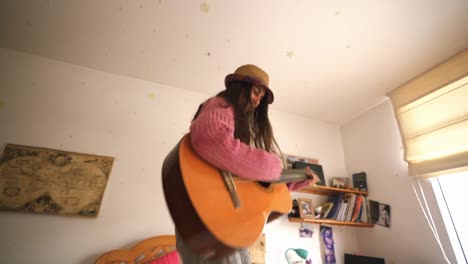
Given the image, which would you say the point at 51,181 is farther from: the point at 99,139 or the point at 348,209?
the point at 348,209

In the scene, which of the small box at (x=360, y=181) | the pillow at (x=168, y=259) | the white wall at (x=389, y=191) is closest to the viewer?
the pillow at (x=168, y=259)

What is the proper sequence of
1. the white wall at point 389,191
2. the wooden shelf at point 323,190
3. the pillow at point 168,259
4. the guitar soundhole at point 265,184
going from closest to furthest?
1. the guitar soundhole at point 265,184
2. the pillow at point 168,259
3. the white wall at point 389,191
4. the wooden shelf at point 323,190

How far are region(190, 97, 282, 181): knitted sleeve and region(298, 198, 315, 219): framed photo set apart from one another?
1.27 metres

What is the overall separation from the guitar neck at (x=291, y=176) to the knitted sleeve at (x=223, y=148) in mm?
195

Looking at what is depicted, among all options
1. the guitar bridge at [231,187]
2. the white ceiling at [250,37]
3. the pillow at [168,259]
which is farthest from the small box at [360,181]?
the guitar bridge at [231,187]

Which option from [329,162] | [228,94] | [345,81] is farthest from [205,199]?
[329,162]

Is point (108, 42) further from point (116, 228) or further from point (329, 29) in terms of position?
point (329, 29)

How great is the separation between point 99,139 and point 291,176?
1419 millimetres

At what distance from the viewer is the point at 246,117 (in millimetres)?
911

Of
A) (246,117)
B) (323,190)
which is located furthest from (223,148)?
(323,190)

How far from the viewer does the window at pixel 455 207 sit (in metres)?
1.48

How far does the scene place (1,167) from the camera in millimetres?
1382

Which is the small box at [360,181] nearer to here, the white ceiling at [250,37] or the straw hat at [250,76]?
the white ceiling at [250,37]

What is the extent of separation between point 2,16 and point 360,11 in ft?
7.34
